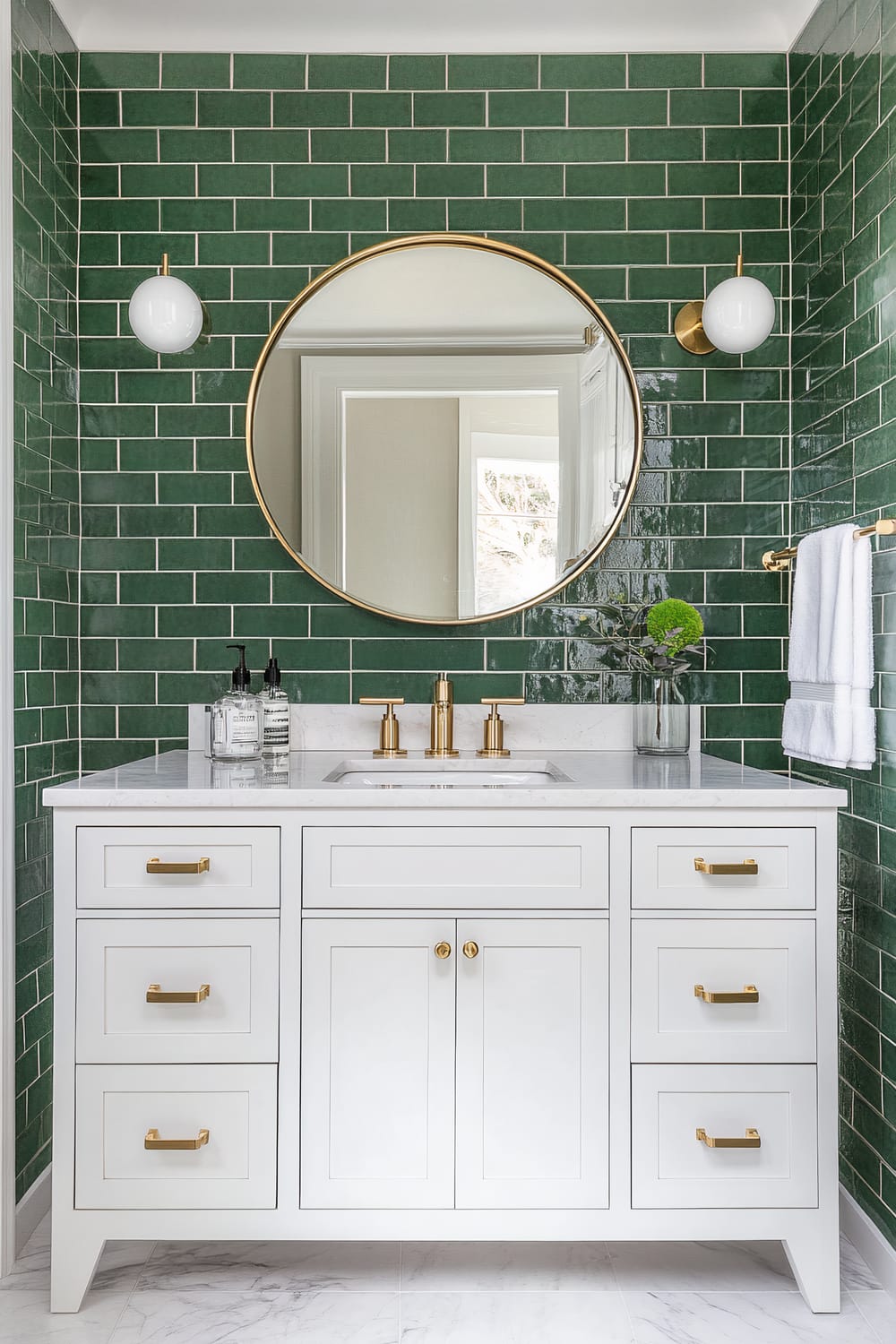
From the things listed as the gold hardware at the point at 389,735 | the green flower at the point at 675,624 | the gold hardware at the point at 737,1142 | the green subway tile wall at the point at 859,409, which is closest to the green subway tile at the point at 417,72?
the green subway tile wall at the point at 859,409

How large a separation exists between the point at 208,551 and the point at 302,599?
25 cm

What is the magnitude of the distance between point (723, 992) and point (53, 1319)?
129cm

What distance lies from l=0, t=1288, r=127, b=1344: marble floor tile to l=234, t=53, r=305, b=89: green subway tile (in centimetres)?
256

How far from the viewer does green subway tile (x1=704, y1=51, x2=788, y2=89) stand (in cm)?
227

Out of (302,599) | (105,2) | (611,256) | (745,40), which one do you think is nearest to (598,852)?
(302,599)

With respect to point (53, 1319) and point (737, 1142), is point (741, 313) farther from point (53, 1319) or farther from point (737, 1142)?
point (53, 1319)

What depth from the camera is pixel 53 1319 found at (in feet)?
5.48

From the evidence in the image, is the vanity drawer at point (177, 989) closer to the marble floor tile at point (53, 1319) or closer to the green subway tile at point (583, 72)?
the marble floor tile at point (53, 1319)

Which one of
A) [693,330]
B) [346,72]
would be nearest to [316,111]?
[346,72]

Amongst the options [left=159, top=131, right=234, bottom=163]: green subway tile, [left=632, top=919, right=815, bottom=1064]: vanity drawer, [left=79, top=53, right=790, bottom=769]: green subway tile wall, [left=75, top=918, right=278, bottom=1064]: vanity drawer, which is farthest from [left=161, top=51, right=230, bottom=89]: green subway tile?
[left=632, top=919, right=815, bottom=1064]: vanity drawer

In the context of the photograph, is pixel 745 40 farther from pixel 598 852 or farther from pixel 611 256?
pixel 598 852

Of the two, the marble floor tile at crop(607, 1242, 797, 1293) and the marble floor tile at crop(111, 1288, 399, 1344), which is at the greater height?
the marble floor tile at crop(111, 1288, 399, 1344)

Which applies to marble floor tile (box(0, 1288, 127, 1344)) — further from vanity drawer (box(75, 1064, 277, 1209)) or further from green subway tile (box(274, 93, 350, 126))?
green subway tile (box(274, 93, 350, 126))

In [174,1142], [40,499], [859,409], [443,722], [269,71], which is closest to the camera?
[174,1142]
